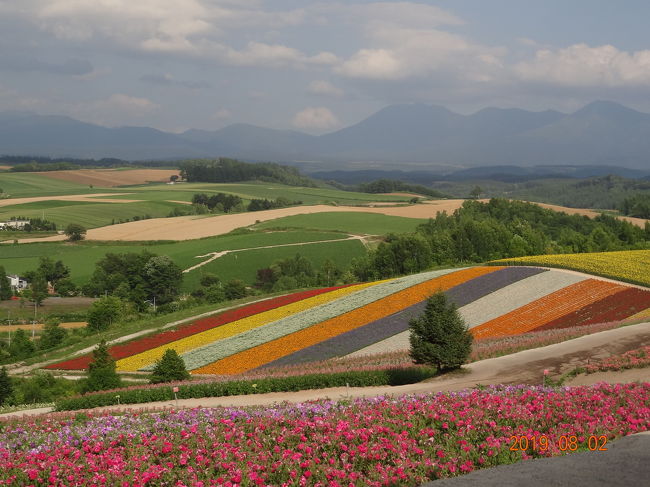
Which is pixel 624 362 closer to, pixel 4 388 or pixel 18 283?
pixel 4 388

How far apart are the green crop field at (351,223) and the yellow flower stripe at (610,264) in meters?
59.1

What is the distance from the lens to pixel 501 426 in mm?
15148

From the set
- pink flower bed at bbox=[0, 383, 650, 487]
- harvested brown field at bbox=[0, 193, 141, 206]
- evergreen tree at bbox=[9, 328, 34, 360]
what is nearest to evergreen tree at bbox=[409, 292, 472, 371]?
pink flower bed at bbox=[0, 383, 650, 487]

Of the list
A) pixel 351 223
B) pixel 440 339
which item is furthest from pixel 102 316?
pixel 351 223

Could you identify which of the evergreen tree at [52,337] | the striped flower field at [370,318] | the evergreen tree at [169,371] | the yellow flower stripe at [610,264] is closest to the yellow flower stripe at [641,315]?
the striped flower field at [370,318]

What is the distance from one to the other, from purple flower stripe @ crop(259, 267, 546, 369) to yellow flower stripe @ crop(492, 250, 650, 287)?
2.77 metres

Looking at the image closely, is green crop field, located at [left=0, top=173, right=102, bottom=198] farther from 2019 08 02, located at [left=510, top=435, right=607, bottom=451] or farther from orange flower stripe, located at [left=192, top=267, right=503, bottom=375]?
2019 08 02, located at [left=510, top=435, right=607, bottom=451]

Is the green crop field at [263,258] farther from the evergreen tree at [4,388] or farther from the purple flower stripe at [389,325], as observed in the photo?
the evergreen tree at [4,388]

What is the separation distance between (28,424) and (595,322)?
1223 inches

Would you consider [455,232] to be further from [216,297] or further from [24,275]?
[24,275]

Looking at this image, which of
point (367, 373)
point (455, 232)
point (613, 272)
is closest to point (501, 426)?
point (367, 373)

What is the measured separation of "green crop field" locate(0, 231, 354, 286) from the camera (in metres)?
94.2

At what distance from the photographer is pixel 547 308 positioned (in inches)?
1705

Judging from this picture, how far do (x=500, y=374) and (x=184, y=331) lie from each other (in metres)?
28.8
